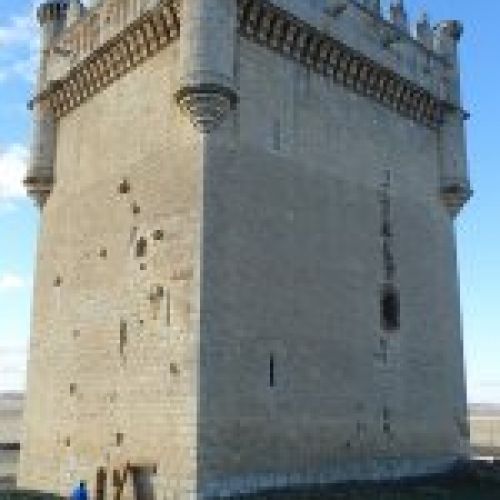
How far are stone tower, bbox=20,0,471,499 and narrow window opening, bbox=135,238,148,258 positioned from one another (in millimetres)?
49

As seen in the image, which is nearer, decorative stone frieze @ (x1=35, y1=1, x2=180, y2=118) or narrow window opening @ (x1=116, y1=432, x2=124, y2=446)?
narrow window opening @ (x1=116, y1=432, x2=124, y2=446)

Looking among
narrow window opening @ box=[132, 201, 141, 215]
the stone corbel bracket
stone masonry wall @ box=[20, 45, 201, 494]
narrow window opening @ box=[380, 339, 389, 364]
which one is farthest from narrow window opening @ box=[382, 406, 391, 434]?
the stone corbel bracket

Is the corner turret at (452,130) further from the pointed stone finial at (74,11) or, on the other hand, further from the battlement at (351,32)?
the pointed stone finial at (74,11)

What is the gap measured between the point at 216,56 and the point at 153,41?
1.97 metres

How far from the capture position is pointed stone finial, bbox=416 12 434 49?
19.8 m

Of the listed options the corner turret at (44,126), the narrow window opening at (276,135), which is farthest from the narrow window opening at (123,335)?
the corner turret at (44,126)

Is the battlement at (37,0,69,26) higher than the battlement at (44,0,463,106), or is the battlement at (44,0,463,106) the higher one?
the battlement at (37,0,69,26)

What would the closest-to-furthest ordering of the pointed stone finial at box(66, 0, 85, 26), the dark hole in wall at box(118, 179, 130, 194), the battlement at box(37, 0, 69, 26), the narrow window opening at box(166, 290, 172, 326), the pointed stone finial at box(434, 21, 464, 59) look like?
the narrow window opening at box(166, 290, 172, 326), the dark hole in wall at box(118, 179, 130, 194), the pointed stone finial at box(66, 0, 85, 26), the battlement at box(37, 0, 69, 26), the pointed stone finial at box(434, 21, 464, 59)

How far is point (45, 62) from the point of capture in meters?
18.9

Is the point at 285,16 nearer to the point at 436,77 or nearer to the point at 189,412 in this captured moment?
the point at 436,77

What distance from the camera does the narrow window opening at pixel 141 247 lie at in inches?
576

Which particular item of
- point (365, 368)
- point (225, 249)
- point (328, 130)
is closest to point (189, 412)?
point (225, 249)

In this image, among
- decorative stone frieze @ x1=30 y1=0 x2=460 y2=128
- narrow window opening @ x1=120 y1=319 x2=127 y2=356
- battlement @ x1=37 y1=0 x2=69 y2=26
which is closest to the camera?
narrow window opening @ x1=120 y1=319 x2=127 y2=356

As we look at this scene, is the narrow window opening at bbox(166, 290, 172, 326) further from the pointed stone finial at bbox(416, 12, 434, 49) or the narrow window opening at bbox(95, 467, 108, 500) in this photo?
the pointed stone finial at bbox(416, 12, 434, 49)
